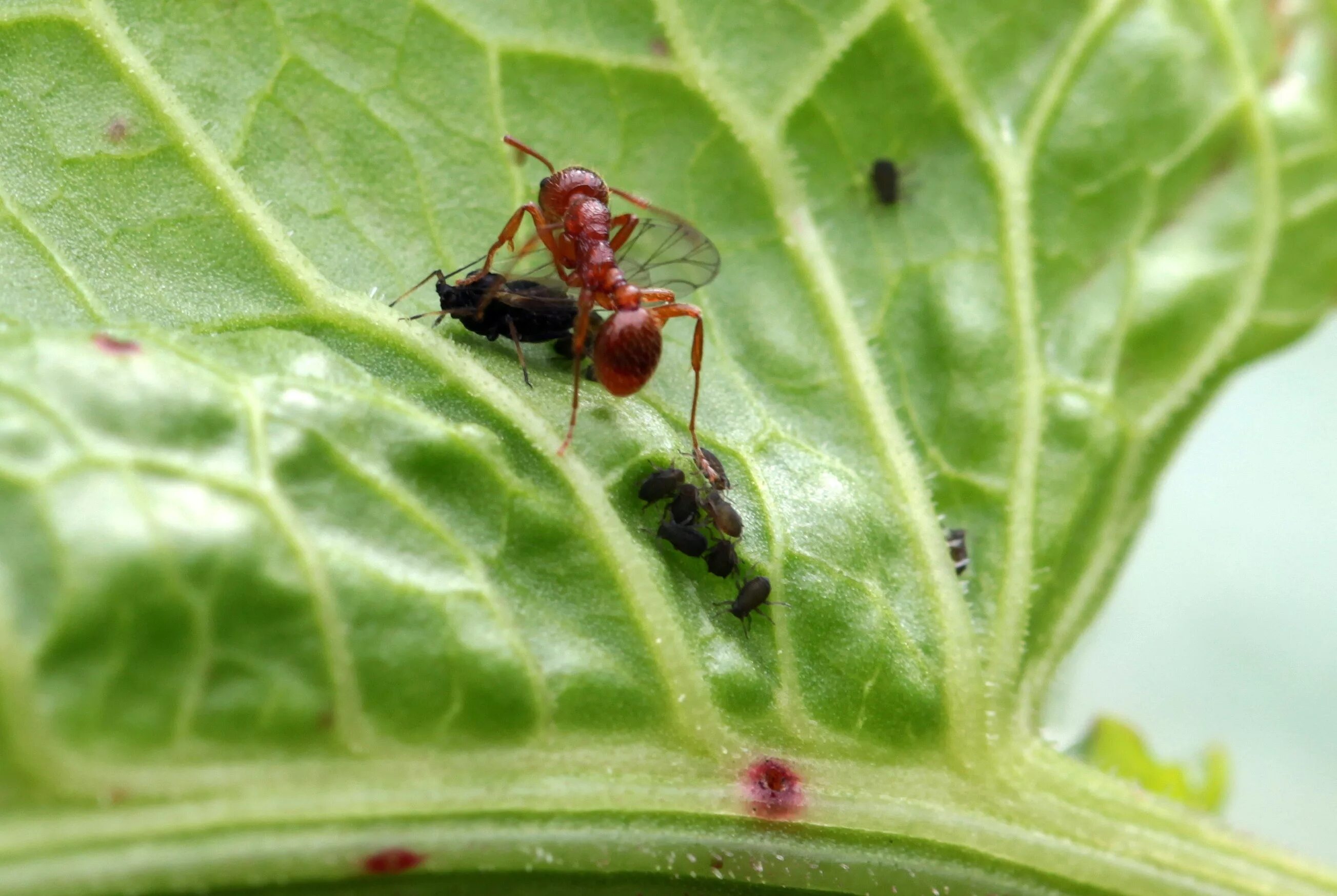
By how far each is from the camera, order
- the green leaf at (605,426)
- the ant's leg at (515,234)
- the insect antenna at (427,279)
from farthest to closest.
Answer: the ant's leg at (515,234) → the insect antenna at (427,279) → the green leaf at (605,426)

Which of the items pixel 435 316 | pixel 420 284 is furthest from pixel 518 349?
pixel 420 284

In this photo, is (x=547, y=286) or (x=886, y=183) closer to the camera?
(x=547, y=286)

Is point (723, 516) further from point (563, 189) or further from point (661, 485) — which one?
point (563, 189)

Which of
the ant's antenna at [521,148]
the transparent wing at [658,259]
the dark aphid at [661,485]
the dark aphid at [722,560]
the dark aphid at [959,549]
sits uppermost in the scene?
the ant's antenna at [521,148]

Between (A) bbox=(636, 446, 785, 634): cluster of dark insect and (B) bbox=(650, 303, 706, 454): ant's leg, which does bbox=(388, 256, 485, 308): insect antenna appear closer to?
(B) bbox=(650, 303, 706, 454): ant's leg

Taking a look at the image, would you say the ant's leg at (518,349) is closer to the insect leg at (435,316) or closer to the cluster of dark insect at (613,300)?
the cluster of dark insect at (613,300)

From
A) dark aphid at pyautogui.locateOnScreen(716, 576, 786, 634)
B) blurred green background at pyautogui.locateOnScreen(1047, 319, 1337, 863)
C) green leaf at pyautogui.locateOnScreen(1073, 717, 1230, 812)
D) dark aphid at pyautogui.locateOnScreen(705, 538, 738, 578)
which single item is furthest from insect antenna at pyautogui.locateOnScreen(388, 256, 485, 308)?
blurred green background at pyautogui.locateOnScreen(1047, 319, 1337, 863)

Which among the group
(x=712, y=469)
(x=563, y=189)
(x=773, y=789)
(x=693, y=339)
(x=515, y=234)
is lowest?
(x=773, y=789)

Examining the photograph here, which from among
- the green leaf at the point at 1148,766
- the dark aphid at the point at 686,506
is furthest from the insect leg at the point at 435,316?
the green leaf at the point at 1148,766
